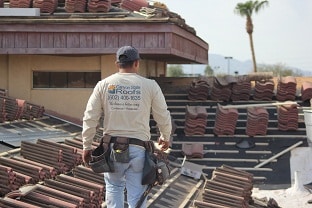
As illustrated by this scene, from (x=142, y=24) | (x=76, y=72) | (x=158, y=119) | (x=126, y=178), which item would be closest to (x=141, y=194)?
(x=126, y=178)

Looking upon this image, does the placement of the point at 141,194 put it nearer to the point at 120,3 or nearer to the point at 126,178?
the point at 126,178

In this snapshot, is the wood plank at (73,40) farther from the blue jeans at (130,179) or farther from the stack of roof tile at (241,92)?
the blue jeans at (130,179)

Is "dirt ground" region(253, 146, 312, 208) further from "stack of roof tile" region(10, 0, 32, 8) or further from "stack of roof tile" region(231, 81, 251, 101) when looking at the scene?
"stack of roof tile" region(10, 0, 32, 8)

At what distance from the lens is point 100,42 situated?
12273 mm

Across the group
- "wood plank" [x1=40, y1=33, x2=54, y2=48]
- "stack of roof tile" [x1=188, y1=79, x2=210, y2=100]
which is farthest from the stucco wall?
"stack of roof tile" [x1=188, y1=79, x2=210, y2=100]

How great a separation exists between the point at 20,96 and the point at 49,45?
1716 millimetres

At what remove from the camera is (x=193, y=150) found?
12.8m

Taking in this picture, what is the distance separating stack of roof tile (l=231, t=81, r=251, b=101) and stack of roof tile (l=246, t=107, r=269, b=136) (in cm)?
136

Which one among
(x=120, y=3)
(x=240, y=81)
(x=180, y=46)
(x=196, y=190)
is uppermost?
(x=120, y=3)

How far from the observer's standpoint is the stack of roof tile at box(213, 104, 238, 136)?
13305mm

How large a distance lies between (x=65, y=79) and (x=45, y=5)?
205 cm

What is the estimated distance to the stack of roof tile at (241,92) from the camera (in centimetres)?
1461

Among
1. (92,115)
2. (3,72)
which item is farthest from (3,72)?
(92,115)

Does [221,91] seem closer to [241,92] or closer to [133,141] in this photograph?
[241,92]
